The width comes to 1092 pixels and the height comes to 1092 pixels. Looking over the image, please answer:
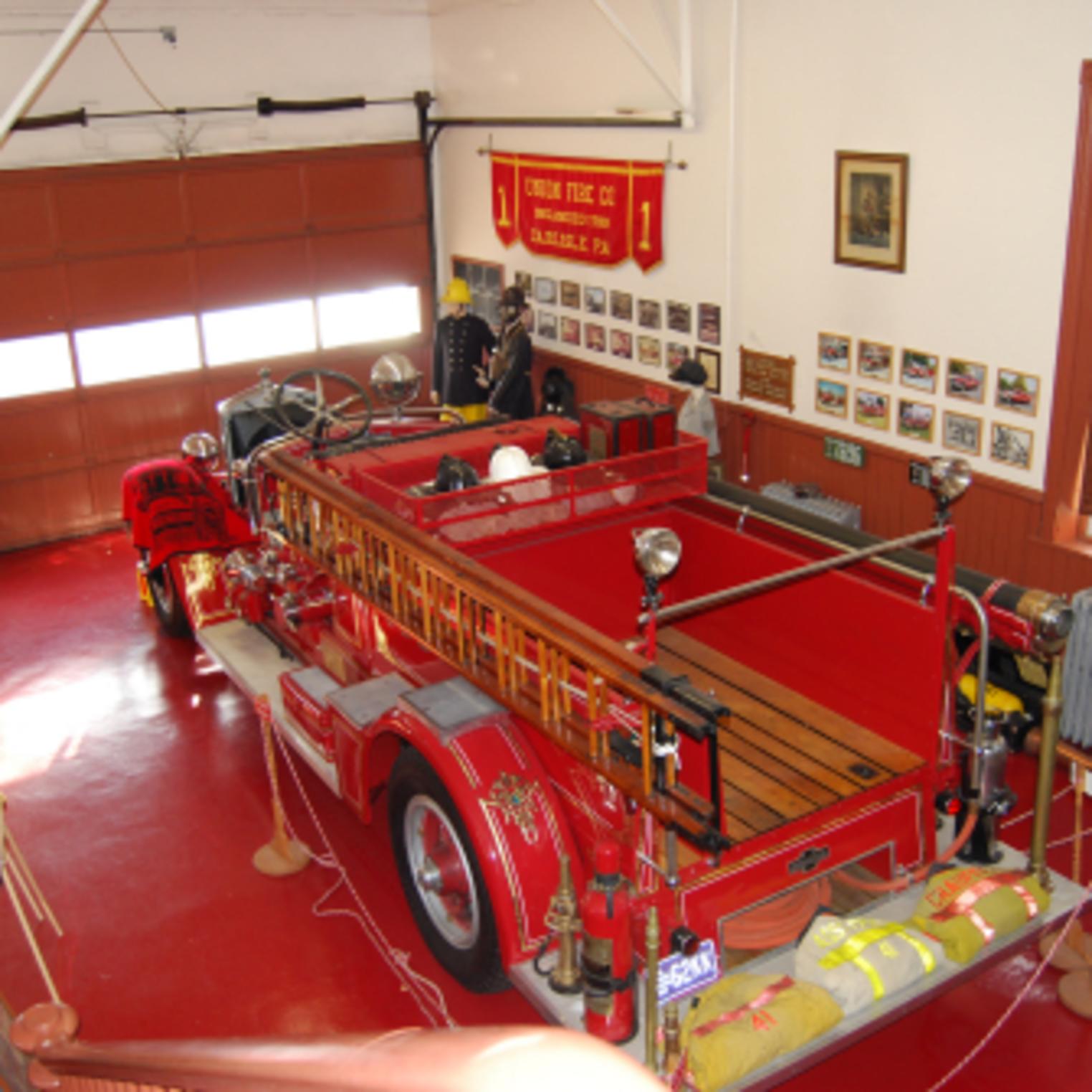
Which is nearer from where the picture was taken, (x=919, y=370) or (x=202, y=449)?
(x=919, y=370)

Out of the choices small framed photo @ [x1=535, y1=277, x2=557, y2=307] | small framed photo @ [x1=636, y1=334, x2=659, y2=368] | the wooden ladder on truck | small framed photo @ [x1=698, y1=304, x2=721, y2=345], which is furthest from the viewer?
small framed photo @ [x1=535, y1=277, x2=557, y2=307]

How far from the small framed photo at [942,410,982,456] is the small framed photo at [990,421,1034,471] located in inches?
3.9

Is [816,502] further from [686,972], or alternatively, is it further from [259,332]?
[259,332]

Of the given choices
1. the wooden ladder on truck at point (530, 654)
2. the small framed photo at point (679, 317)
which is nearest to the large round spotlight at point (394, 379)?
the wooden ladder on truck at point (530, 654)

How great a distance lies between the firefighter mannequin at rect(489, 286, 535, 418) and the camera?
33.8 feet

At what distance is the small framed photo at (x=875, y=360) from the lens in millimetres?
7438

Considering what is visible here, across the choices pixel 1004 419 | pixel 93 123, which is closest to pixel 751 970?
pixel 1004 419

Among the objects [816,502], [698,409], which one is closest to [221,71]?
[698,409]

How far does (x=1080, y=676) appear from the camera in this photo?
592 cm

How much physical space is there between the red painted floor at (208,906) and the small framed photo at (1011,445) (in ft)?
5.71

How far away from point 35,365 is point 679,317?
5509mm

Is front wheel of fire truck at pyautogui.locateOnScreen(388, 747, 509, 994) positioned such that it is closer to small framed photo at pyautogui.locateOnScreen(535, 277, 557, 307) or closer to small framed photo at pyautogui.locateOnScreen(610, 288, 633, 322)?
small framed photo at pyautogui.locateOnScreen(610, 288, 633, 322)

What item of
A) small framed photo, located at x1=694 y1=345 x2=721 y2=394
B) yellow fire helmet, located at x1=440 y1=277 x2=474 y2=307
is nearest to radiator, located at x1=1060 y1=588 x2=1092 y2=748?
small framed photo, located at x1=694 y1=345 x2=721 y2=394

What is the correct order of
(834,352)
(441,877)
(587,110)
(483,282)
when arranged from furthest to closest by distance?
1. (483,282)
2. (587,110)
3. (834,352)
4. (441,877)
